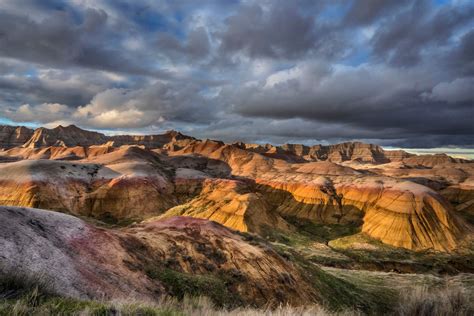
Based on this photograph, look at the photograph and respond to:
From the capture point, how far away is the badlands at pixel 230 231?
15.4 meters

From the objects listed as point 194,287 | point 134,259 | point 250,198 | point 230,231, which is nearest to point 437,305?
point 194,287

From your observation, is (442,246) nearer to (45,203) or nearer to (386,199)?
(386,199)

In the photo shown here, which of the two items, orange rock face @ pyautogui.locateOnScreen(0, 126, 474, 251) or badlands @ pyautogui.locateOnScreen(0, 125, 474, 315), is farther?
orange rock face @ pyautogui.locateOnScreen(0, 126, 474, 251)

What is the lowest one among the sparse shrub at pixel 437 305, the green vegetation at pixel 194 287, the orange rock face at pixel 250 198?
the orange rock face at pixel 250 198

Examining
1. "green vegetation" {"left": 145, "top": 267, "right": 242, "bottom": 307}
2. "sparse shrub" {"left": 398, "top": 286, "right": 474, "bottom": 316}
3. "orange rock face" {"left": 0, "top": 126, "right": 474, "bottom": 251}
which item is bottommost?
"orange rock face" {"left": 0, "top": 126, "right": 474, "bottom": 251}

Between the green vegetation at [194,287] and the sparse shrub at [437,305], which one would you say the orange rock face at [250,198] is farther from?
the sparse shrub at [437,305]

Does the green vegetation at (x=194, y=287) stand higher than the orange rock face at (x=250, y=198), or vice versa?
the green vegetation at (x=194, y=287)

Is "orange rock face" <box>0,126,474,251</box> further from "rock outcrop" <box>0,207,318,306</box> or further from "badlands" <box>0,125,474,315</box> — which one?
"rock outcrop" <box>0,207,318,306</box>

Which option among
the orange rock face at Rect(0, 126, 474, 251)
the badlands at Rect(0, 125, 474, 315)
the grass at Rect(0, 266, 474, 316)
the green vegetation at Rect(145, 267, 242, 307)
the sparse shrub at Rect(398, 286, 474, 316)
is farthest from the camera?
the orange rock face at Rect(0, 126, 474, 251)

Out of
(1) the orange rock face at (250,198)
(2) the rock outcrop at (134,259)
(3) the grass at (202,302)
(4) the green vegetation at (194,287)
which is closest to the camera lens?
(3) the grass at (202,302)

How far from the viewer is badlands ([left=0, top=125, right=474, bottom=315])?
1544 centimetres

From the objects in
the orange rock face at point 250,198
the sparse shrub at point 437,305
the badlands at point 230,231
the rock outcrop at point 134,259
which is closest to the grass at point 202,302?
the sparse shrub at point 437,305

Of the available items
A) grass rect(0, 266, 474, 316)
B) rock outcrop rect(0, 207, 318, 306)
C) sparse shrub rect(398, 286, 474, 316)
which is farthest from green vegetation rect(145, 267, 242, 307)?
sparse shrub rect(398, 286, 474, 316)

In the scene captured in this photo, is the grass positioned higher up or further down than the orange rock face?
higher up
